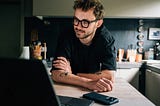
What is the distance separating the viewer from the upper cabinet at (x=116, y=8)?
8.78ft

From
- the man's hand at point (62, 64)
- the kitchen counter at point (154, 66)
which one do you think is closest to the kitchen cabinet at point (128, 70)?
the kitchen counter at point (154, 66)

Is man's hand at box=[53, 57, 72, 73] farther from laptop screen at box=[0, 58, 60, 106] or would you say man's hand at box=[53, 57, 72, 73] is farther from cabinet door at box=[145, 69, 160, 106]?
cabinet door at box=[145, 69, 160, 106]

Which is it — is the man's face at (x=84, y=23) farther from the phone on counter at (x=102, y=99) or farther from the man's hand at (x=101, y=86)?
the phone on counter at (x=102, y=99)

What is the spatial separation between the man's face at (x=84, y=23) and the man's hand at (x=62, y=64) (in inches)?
6.9

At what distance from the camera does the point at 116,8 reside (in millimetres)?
2689

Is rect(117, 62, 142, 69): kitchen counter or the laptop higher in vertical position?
the laptop

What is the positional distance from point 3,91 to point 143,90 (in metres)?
2.53

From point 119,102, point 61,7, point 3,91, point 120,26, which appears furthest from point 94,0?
point 120,26

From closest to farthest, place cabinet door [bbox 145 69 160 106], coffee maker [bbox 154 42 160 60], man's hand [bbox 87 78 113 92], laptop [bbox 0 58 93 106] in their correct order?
1. laptop [bbox 0 58 93 106]
2. man's hand [bbox 87 78 113 92]
3. cabinet door [bbox 145 69 160 106]
4. coffee maker [bbox 154 42 160 60]

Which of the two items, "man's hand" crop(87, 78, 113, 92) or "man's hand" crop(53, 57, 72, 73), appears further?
"man's hand" crop(53, 57, 72, 73)

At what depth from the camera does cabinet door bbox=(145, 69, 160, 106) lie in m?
2.33

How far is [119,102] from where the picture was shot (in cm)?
83

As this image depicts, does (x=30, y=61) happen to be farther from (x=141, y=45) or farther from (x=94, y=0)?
(x=141, y=45)

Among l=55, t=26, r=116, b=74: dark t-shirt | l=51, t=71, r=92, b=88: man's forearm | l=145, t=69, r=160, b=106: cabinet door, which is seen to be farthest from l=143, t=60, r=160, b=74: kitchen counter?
l=51, t=71, r=92, b=88: man's forearm
